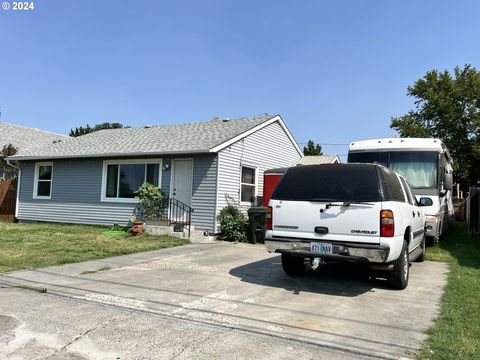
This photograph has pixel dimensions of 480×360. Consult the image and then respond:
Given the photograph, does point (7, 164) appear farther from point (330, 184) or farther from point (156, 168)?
point (330, 184)

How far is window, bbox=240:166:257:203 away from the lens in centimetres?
1593

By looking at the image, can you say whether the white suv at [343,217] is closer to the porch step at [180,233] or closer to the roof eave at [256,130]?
the porch step at [180,233]

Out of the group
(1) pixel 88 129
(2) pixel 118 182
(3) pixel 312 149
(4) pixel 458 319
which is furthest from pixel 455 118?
(1) pixel 88 129

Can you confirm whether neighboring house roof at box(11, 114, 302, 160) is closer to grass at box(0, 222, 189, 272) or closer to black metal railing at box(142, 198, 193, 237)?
black metal railing at box(142, 198, 193, 237)

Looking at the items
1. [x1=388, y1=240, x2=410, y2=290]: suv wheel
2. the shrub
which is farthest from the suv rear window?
the shrub

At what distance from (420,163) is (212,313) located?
8.02m

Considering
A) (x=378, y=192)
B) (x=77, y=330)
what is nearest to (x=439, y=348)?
(x=378, y=192)

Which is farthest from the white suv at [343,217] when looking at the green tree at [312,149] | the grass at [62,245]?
the green tree at [312,149]

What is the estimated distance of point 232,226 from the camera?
14.0 m

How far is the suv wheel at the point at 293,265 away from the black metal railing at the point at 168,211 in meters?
7.23

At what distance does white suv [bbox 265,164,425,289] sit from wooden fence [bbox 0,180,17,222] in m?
17.3

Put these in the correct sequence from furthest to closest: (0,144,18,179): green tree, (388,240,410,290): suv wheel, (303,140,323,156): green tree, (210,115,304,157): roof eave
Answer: (303,140,323,156): green tree
(0,144,18,179): green tree
(210,115,304,157): roof eave
(388,240,410,290): suv wheel

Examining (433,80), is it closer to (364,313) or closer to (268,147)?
(268,147)

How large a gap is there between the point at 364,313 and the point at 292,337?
1.43 meters
